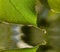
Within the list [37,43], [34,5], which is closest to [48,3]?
[34,5]

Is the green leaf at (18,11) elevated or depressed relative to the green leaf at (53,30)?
elevated

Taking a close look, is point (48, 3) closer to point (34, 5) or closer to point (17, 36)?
point (34, 5)

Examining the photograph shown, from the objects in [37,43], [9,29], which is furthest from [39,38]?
[9,29]

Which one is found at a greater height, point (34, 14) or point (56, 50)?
point (34, 14)

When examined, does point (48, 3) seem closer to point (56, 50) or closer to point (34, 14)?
point (34, 14)

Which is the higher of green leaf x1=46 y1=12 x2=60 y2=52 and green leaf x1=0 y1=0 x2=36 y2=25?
green leaf x1=0 y1=0 x2=36 y2=25

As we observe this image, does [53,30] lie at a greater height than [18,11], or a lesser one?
lesser

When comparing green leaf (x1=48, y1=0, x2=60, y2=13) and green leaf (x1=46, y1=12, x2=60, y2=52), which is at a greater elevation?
green leaf (x1=48, y1=0, x2=60, y2=13)
